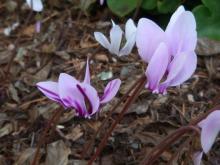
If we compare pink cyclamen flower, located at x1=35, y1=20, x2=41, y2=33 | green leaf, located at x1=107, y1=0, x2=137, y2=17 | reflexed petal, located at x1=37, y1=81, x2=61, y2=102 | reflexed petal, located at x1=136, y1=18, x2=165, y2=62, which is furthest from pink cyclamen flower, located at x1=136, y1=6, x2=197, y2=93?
pink cyclamen flower, located at x1=35, y1=20, x2=41, y2=33

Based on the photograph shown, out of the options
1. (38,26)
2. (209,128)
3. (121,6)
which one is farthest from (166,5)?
(209,128)

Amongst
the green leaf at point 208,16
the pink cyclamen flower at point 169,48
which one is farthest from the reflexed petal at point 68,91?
the green leaf at point 208,16

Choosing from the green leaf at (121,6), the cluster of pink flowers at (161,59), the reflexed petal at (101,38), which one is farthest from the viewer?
the green leaf at (121,6)

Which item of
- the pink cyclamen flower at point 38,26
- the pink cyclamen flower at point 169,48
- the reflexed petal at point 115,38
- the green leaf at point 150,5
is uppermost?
the pink cyclamen flower at point 169,48

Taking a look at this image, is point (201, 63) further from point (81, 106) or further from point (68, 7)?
point (81, 106)

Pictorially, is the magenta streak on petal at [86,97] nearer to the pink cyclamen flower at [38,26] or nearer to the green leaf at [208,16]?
the green leaf at [208,16]

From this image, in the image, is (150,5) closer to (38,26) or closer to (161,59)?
(38,26)

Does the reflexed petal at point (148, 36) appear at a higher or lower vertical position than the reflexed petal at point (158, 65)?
higher
